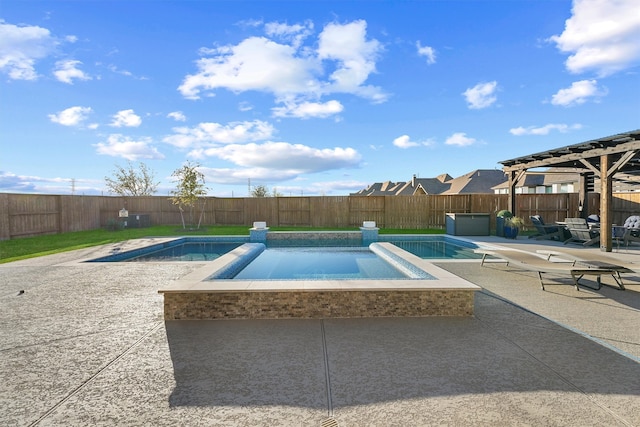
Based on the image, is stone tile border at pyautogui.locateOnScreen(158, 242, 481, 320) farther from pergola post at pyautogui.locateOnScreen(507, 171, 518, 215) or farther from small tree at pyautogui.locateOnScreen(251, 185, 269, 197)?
small tree at pyautogui.locateOnScreen(251, 185, 269, 197)

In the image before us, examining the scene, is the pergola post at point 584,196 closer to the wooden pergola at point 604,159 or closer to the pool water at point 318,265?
the wooden pergola at point 604,159

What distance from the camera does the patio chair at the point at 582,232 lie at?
402 inches

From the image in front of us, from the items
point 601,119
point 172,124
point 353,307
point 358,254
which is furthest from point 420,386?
point 601,119

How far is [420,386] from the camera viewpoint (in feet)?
8.11

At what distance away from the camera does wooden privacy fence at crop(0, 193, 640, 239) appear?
1359 cm

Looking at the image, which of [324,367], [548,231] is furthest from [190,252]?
[548,231]

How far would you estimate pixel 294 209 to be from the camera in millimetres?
18625

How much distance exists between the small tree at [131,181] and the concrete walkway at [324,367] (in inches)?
1153

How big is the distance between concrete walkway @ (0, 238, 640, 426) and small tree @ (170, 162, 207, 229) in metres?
13.5

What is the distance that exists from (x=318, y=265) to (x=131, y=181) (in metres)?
28.7

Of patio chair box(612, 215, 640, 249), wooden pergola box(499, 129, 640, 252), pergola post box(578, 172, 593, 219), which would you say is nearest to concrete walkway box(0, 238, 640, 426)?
wooden pergola box(499, 129, 640, 252)

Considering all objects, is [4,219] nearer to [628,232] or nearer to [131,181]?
[131,181]

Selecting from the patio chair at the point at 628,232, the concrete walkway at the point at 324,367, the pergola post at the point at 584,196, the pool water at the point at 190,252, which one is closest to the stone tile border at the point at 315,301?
the concrete walkway at the point at 324,367

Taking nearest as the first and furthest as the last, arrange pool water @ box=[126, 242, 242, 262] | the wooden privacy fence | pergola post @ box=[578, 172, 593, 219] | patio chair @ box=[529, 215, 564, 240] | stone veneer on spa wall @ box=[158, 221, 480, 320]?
stone veneer on spa wall @ box=[158, 221, 480, 320], pool water @ box=[126, 242, 242, 262], patio chair @ box=[529, 215, 564, 240], pergola post @ box=[578, 172, 593, 219], the wooden privacy fence
